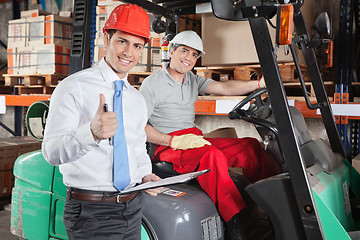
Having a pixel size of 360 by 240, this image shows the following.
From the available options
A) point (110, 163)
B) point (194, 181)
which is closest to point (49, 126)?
point (110, 163)

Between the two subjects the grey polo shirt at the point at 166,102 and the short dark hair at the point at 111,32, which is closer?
the short dark hair at the point at 111,32

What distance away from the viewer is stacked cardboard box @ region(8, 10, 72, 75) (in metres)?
6.65

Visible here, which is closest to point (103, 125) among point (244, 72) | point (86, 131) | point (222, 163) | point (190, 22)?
point (86, 131)

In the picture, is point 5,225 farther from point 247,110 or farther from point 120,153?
point 120,153

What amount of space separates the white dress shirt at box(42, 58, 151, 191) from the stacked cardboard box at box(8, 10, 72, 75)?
490 cm

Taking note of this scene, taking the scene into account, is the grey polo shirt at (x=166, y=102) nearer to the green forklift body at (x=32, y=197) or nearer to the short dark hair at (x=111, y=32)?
the green forklift body at (x=32, y=197)

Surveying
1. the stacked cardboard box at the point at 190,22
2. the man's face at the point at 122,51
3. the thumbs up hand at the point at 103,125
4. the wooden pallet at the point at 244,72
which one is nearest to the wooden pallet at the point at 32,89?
the stacked cardboard box at the point at 190,22

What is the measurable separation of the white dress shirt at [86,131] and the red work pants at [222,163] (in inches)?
28.9

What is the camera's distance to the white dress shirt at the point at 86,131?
164cm

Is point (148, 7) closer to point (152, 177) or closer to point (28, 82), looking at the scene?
point (152, 177)

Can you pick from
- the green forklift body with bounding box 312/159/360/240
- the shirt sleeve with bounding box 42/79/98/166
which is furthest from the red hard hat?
the green forklift body with bounding box 312/159/360/240

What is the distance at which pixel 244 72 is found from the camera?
4.68 meters

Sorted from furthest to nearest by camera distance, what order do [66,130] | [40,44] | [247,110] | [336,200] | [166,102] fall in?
[40,44], [166,102], [247,110], [336,200], [66,130]

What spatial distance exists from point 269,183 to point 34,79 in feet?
18.9
